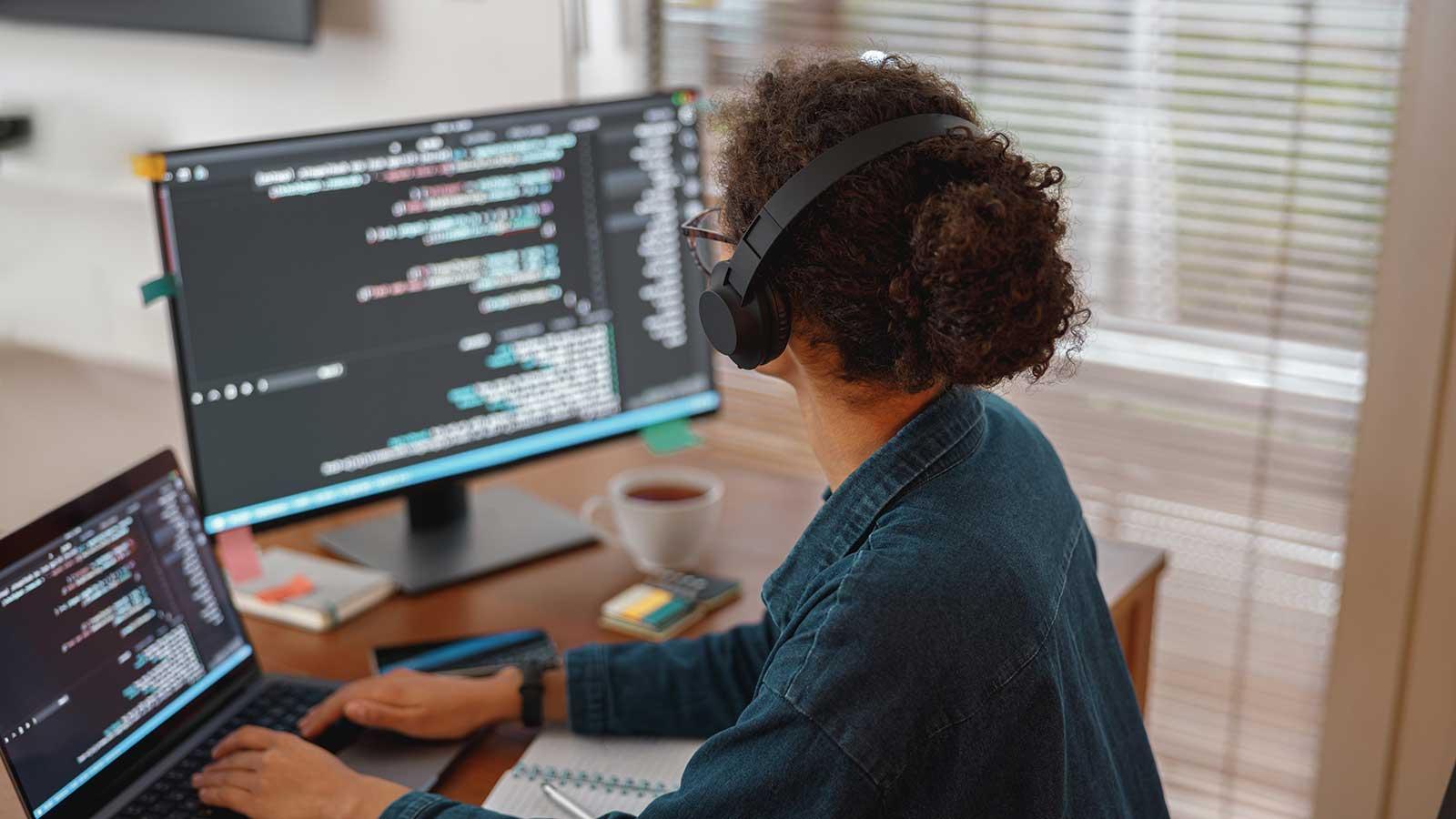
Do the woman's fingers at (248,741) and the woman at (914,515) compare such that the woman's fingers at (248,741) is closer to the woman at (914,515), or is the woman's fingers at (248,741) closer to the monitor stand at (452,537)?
the woman at (914,515)

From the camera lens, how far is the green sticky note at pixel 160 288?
126 centimetres

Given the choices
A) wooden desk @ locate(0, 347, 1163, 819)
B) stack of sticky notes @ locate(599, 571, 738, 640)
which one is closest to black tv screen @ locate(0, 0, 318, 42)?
wooden desk @ locate(0, 347, 1163, 819)

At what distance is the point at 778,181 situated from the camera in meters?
0.88

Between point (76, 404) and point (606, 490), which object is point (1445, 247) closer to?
point (606, 490)

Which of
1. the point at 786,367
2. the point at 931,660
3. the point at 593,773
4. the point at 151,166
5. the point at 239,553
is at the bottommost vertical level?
the point at 593,773

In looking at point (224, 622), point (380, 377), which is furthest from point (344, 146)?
point (224, 622)

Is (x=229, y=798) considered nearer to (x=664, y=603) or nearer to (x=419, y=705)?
(x=419, y=705)

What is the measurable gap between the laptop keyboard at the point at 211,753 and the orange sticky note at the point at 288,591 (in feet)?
0.56

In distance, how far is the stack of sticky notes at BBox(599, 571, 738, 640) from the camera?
136 cm

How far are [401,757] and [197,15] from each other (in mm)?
1756

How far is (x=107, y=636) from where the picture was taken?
3.48ft

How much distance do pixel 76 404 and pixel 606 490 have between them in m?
1.63

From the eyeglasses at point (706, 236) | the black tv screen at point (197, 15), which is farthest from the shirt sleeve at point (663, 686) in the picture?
the black tv screen at point (197, 15)

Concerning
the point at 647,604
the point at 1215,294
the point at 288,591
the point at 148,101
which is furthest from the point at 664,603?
the point at 148,101
